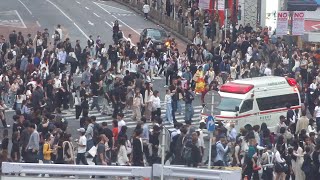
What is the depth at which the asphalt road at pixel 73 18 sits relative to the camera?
61.9m

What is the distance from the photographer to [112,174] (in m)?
20.2

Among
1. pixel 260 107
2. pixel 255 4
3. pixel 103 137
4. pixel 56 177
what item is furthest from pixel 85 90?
pixel 255 4

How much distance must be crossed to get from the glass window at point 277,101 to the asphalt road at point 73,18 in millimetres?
17894

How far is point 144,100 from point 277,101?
4705mm

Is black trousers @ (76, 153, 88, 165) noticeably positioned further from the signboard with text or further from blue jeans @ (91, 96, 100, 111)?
the signboard with text

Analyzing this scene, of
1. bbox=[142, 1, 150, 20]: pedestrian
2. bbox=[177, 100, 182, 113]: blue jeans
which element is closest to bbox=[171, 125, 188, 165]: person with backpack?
bbox=[177, 100, 182, 113]: blue jeans

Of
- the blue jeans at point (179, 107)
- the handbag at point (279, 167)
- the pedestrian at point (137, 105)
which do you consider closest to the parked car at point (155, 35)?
the blue jeans at point (179, 107)

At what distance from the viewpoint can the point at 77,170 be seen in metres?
20.1

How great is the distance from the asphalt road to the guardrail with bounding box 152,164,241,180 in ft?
124

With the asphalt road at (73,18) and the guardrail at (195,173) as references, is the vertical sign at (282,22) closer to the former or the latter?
the asphalt road at (73,18)

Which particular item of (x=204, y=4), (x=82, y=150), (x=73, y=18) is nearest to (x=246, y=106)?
(x=82, y=150)

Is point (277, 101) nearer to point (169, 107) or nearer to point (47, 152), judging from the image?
point (169, 107)

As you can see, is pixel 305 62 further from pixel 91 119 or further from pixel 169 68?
pixel 91 119

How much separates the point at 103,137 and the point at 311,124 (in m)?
8.40
